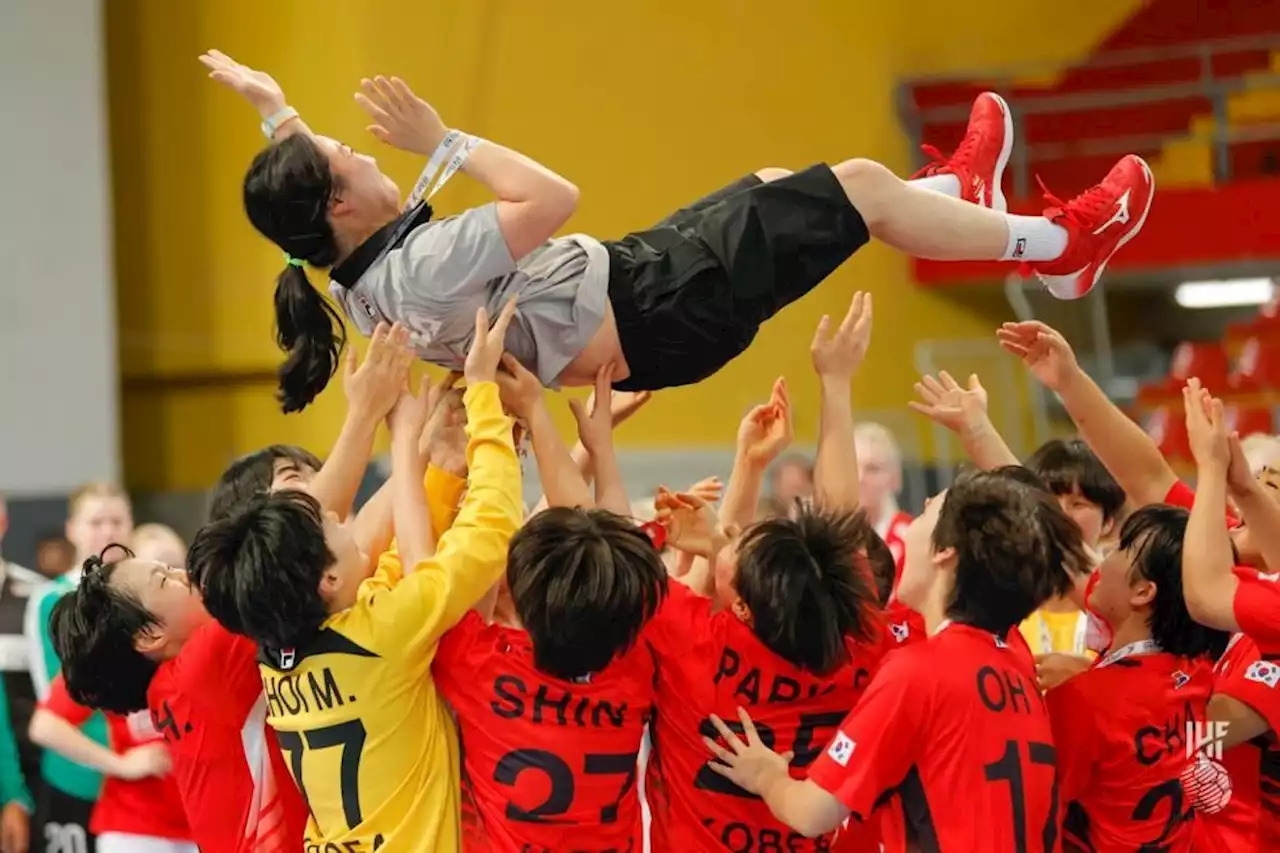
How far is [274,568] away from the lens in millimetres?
2652

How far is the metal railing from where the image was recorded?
8672 mm

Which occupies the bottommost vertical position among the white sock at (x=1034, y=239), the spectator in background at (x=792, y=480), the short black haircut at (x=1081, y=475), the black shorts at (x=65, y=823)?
the black shorts at (x=65, y=823)

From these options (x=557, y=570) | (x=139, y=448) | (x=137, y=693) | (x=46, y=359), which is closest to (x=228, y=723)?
(x=137, y=693)

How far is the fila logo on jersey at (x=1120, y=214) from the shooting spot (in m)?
3.47

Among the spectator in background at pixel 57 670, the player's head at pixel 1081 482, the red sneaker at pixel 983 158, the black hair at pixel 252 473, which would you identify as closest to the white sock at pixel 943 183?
the red sneaker at pixel 983 158

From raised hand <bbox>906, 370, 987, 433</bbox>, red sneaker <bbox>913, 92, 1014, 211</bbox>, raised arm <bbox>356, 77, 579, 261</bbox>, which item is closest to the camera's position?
raised arm <bbox>356, 77, 579, 261</bbox>

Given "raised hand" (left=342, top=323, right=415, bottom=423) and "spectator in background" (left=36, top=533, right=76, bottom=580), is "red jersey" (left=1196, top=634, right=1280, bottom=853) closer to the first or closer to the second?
"raised hand" (left=342, top=323, right=415, bottom=423)

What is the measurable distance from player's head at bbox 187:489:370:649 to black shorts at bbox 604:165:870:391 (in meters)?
0.81

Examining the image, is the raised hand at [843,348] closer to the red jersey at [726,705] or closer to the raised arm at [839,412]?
the raised arm at [839,412]

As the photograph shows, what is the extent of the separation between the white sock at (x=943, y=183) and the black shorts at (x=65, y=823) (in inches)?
125

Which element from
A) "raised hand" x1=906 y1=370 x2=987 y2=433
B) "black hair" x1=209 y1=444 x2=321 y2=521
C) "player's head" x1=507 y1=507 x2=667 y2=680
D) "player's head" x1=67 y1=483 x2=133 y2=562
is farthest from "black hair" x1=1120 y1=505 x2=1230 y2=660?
"player's head" x1=67 y1=483 x2=133 y2=562

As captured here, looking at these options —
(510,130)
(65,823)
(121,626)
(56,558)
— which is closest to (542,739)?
(121,626)

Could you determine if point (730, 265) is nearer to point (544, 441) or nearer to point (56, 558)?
point (544, 441)

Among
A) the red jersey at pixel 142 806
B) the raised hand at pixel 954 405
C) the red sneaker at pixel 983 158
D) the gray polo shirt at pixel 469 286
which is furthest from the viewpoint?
the red jersey at pixel 142 806
